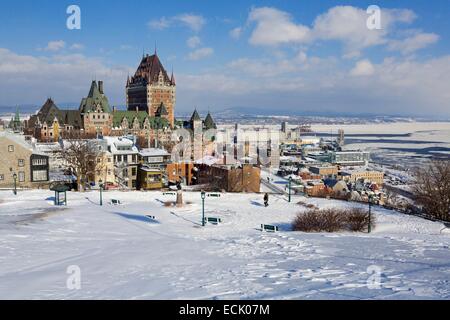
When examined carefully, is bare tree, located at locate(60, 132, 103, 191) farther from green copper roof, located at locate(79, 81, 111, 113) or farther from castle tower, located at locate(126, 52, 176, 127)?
castle tower, located at locate(126, 52, 176, 127)

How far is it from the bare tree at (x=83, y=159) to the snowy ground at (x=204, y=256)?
14932 mm

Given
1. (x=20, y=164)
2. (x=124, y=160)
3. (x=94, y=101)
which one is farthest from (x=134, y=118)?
(x=20, y=164)

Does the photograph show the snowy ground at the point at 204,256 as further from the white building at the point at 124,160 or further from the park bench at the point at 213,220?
the white building at the point at 124,160

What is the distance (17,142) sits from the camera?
35438 millimetres

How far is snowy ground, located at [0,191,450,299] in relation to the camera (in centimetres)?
876

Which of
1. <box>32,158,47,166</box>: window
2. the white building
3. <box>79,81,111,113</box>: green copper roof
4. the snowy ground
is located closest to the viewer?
the snowy ground

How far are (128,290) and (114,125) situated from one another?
→ 95.3 metres

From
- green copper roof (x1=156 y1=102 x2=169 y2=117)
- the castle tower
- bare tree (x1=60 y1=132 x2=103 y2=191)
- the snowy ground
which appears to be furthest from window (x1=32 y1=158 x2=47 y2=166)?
the castle tower

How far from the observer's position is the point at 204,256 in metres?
12.5

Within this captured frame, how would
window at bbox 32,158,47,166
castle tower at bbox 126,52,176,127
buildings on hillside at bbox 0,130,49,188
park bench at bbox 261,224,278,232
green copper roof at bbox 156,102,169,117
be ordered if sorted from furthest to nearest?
1. castle tower at bbox 126,52,176,127
2. green copper roof at bbox 156,102,169,117
3. window at bbox 32,158,47,166
4. buildings on hillside at bbox 0,130,49,188
5. park bench at bbox 261,224,278,232

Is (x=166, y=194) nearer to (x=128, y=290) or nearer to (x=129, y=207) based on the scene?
(x=129, y=207)

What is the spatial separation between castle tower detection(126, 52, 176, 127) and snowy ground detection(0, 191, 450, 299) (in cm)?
10090

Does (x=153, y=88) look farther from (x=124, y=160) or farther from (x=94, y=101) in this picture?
(x=124, y=160)
